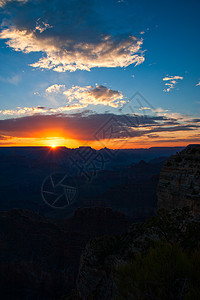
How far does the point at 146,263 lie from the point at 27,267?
37.1m

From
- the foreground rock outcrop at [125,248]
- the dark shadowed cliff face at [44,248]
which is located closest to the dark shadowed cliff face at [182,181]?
the foreground rock outcrop at [125,248]

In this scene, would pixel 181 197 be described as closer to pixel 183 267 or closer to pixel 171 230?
pixel 171 230

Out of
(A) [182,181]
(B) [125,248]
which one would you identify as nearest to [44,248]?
(B) [125,248]

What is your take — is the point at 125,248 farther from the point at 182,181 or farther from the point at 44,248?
the point at 44,248

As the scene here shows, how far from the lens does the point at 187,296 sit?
4.58 m

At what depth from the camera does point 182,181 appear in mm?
17906

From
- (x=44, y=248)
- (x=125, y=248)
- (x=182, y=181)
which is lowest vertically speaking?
(x=44, y=248)

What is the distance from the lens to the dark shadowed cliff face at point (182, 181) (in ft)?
52.1

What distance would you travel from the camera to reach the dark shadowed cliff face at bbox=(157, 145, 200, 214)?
15.9 metres

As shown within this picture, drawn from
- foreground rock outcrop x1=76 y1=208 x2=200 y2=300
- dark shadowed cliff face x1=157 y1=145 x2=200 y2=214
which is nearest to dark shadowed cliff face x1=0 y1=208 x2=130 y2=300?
foreground rock outcrop x1=76 y1=208 x2=200 y2=300

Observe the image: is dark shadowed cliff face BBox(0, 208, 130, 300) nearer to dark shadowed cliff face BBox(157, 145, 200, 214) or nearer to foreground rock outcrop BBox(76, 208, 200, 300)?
foreground rock outcrop BBox(76, 208, 200, 300)

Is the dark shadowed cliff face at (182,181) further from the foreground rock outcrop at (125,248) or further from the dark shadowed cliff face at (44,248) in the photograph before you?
the dark shadowed cliff face at (44,248)

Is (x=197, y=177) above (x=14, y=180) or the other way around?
above

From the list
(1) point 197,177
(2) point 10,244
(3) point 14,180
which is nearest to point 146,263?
(1) point 197,177
